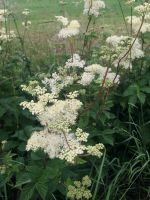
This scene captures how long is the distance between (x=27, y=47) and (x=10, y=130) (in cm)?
469

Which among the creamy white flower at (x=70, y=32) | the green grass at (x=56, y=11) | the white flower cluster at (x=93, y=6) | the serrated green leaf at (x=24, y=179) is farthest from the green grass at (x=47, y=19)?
the serrated green leaf at (x=24, y=179)

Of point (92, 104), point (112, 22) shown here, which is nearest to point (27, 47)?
point (112, 22)

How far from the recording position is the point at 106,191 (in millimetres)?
3639

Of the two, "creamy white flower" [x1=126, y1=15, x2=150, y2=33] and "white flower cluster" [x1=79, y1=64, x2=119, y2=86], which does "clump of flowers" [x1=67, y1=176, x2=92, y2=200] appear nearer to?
"white flower cluster" [x1=79, y1=64, x2=119, y2=86]

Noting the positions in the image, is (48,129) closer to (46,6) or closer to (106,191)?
(106,191)

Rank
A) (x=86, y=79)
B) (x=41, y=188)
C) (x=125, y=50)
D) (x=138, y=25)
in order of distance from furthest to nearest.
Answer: (x=138, y=25), (x=125, y=50), (x=86, y=79), (x=41, y=188)

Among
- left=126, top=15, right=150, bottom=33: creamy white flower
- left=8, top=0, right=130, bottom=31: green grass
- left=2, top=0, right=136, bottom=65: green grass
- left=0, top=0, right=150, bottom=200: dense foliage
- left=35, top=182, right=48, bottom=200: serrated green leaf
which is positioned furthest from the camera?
left=8, top=0, right=130, bottom=31: green grass

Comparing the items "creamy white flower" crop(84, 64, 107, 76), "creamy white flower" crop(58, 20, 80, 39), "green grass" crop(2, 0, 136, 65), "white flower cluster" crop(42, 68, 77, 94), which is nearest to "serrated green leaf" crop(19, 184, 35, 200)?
"white flower cluster" crop(42, 68, 77, 94)

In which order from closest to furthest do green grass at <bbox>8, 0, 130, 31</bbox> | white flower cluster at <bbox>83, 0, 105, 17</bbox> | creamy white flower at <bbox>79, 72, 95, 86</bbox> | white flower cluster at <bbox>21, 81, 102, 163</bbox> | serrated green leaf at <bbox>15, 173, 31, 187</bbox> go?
white flower cluster at <bbox>21, 81, 102, 163</bbox>
serrated green leaf at <bbox>15, 173, 31, 187</bbox>
creamy white flower at <bbox>79, 72, 95, 86</bbox>
white flower cluster at <bbox>83, 0, 105, 17</bbox>
green grass at <bbox>8, 0, 130, 31</bbox>

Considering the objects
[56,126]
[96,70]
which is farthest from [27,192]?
[96,70]

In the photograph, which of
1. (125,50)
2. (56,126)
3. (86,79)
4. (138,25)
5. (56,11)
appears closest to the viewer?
(56,126)

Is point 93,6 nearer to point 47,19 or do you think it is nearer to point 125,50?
point 125,50

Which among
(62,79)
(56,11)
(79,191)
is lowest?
(56,11)

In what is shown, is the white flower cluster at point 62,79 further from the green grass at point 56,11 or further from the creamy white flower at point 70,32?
the green grass at point 56,11
